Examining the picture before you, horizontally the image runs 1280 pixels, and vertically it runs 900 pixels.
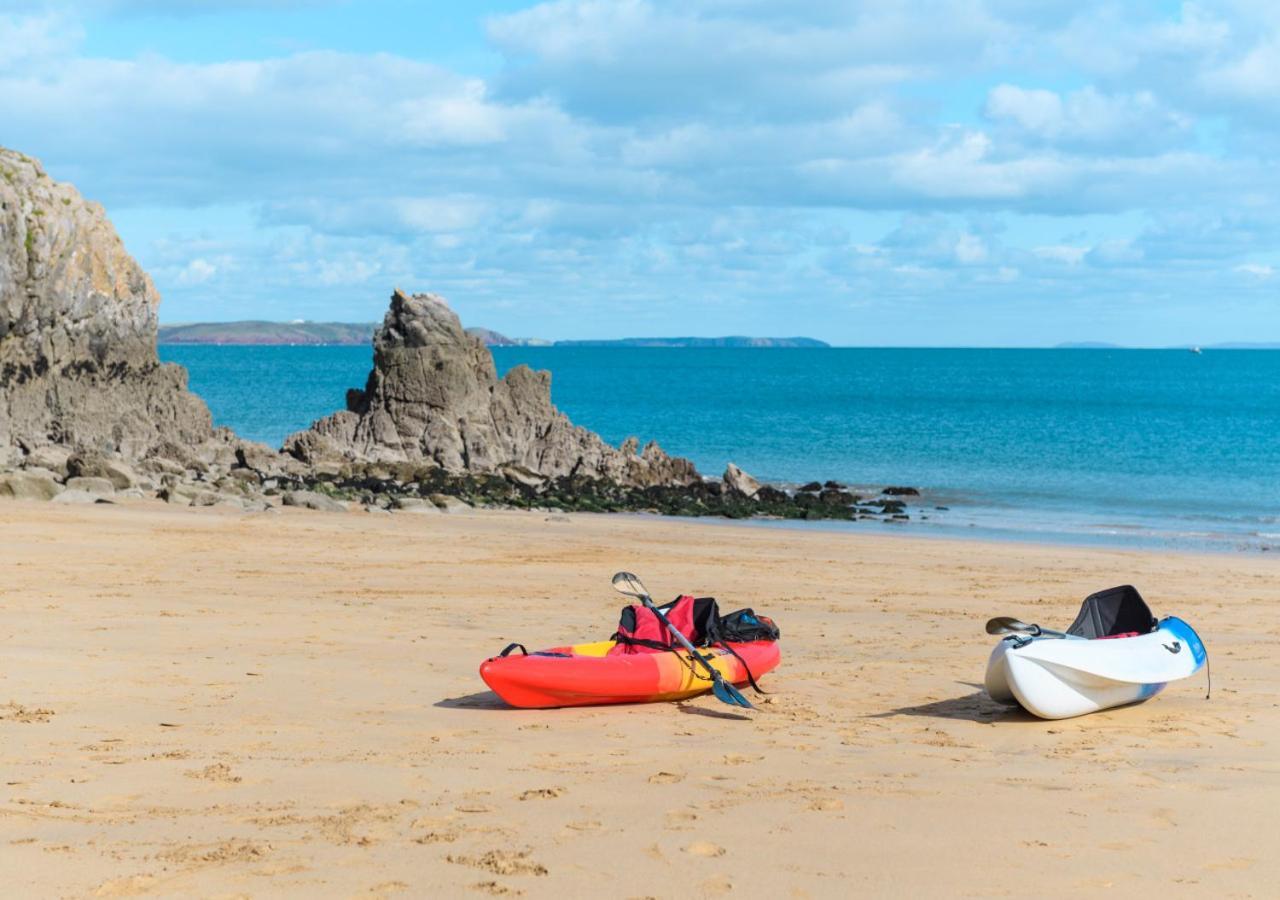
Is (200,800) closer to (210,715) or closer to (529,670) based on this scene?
(210,715)

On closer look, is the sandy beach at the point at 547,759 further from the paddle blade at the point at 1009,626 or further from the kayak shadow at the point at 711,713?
the paddle blade at the point at 1009,626

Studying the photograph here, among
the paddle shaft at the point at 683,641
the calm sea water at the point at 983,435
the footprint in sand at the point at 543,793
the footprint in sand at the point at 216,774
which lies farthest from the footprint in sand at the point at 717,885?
the calm sea water at the point at 983,435

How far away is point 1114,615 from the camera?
11.1m

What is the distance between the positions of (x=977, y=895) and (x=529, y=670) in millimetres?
4625

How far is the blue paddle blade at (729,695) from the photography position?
995 cm

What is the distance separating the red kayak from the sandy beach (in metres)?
0.16

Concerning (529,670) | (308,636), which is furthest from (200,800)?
(308,636)

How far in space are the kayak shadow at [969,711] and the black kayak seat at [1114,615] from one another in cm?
114

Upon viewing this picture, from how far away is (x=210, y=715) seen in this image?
926 centimetres

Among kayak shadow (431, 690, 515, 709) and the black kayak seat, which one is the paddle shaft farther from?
the black kayak seat

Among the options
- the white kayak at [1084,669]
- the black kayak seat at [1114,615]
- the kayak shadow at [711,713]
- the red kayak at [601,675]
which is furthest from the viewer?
the black kayak seat at [1114,615]

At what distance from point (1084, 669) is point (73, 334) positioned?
28293 mm

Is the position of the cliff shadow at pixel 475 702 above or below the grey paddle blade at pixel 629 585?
below

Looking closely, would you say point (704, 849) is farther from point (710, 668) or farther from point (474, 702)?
point (474, 702)
